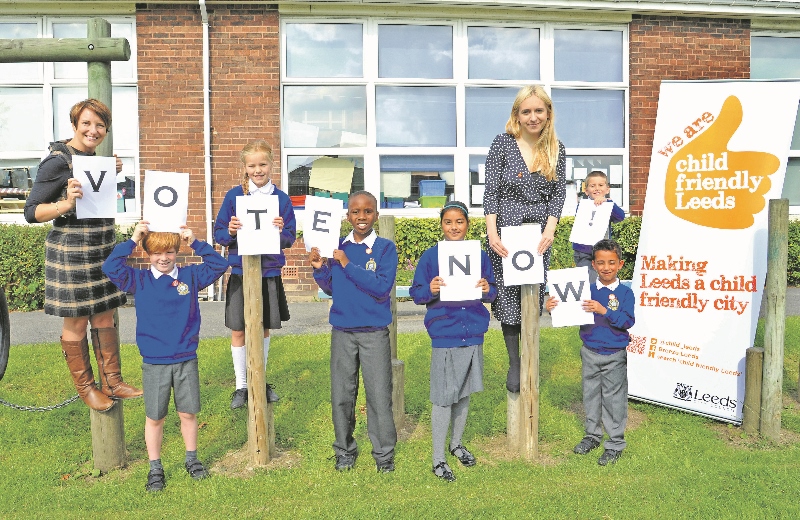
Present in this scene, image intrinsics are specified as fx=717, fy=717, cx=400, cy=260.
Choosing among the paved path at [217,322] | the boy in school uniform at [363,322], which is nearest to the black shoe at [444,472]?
the boy in school uniform at [363,322]

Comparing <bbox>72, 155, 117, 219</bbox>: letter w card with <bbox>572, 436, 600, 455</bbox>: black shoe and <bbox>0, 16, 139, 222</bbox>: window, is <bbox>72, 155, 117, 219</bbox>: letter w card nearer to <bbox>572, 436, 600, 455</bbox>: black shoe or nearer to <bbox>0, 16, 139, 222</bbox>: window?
<bbox>572, 436, 600, 455</bbox>: black shoe

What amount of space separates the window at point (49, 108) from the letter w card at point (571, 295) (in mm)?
7584

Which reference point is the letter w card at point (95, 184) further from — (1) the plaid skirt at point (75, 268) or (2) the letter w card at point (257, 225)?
(2) the letter w card at point (257, 225)

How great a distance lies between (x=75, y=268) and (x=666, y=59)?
9.65 metres

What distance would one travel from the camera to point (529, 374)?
4.52m

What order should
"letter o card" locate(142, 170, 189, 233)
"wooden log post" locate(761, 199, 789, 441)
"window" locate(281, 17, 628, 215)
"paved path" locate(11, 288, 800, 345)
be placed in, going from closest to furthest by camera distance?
"letter o card" locate(142, 170, 189, 233), "wooden log post" locate(761, 199, 789, 441), "paved path" locate(11, 288, 800, 345), "window" locate(281, 17, 628, 215)

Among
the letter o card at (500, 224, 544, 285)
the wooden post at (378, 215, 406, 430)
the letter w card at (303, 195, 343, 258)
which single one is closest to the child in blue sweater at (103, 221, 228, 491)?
the letter w card at (303, 195, 343, 258)

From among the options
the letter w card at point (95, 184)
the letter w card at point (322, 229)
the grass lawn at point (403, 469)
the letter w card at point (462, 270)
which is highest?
the letter w card at point (95, 184)

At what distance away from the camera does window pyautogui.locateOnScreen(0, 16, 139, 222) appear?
10266 mm

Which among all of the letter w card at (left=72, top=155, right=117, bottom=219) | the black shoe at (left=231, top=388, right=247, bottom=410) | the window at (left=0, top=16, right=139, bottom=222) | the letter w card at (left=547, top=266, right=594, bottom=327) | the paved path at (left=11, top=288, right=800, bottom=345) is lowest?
the black shoe at (left=231, top=388, right=247, bottom=410)

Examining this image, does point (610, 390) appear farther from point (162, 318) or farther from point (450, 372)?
point (162, 318)

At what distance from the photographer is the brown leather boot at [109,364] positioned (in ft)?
14.5

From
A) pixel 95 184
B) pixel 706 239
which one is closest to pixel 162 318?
pixel 95 184

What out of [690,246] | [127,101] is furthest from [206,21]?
[690,246]
